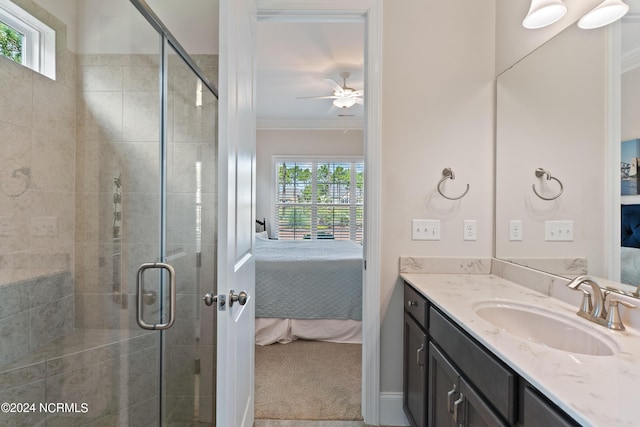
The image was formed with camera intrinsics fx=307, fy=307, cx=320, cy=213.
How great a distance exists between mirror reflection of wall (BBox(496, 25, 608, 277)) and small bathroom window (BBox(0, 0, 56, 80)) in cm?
245

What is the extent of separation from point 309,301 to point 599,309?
2199 mm

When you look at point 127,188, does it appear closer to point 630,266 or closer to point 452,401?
point 452,401

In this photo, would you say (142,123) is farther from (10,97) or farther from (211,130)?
(10,97)

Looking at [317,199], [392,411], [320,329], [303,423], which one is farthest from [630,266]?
[317,199]

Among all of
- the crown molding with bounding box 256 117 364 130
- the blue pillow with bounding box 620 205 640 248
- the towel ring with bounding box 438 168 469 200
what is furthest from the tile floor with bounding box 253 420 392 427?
the crown molding with bounding box 256 117 364 130

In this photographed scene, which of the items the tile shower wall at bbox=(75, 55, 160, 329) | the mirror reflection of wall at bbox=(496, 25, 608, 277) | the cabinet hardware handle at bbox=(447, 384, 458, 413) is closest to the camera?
the cabinet hardware handle at bbox=(447, 384, 458, 413)


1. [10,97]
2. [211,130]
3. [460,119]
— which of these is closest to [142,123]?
[211,130]

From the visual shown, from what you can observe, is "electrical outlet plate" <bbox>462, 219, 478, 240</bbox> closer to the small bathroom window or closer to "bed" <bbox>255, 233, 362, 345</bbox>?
"bed" <bbox>255, 233, 362, 345</bbox>

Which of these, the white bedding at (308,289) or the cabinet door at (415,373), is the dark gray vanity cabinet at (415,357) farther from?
the white bedding at (308,289)

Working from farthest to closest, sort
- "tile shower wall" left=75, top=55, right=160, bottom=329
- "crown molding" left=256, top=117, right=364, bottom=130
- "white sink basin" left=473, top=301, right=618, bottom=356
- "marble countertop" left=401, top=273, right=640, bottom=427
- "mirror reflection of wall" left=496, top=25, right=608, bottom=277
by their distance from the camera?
"crown molding" left=256, top=117, right=364, bottom=130
"tile shower wall" left=75, top=55, right=160, bottom=329
"mirror reflection of wall" left=496, top=25, right=608, bottom=277
"white sink basin" left=473, top=301, right=618, bottom=356
"marble countertop" left=401, top=273, right=640, bottom=427

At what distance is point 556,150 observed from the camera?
4.65 ft

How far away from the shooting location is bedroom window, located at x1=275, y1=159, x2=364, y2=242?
597 cm

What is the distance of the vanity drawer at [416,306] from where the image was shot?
1.40 m

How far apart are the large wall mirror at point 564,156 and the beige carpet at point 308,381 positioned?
1.34m
